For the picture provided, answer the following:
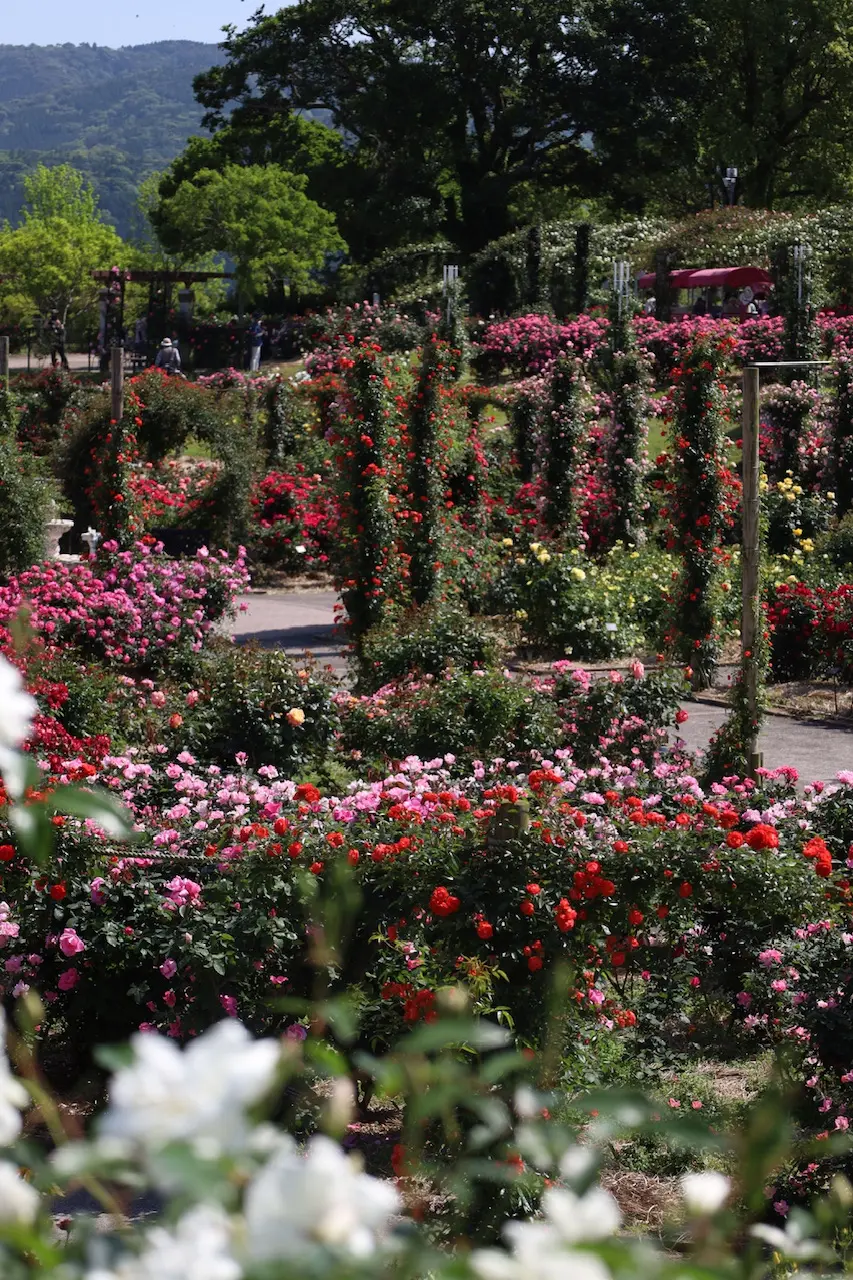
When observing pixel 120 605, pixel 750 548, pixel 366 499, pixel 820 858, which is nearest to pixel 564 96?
pixel 366 499

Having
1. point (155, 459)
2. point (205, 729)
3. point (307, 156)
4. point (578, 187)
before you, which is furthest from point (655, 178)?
point (205, 729)

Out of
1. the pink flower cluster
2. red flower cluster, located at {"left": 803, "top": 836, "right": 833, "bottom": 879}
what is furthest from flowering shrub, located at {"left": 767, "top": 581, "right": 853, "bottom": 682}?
the pink flower cluster

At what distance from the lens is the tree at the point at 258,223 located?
4072cm

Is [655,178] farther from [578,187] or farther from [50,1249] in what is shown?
[50,1249]

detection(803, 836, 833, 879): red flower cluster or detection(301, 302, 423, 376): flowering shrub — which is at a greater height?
detection(301, 302, 423, 376): flowering shrub

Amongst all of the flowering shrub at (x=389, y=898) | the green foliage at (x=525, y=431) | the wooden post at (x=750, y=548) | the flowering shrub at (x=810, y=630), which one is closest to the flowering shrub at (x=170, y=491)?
the green foliage at (x=525, y=431)

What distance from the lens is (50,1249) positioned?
84cm

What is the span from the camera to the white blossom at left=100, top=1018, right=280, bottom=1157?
2.66ft

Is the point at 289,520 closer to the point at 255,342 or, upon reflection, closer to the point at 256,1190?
the point at 256,1190

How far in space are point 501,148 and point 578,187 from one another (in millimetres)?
2651

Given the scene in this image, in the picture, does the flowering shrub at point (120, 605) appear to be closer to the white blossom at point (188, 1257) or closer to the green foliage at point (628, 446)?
the green foliage at point (628, 446)

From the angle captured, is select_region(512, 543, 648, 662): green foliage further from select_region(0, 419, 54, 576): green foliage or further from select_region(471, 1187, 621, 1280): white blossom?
select_region(471, 1187, 621, 1280): white blossom

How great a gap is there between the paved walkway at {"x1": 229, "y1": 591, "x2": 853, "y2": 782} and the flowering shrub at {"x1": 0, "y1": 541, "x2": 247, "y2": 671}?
685 millimetres

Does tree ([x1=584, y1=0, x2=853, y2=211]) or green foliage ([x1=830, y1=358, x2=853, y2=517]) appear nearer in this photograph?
green foliage ([x1=830, y1=358, x2=853, y2=517])
